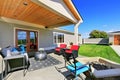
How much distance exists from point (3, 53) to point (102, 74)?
3955 mm

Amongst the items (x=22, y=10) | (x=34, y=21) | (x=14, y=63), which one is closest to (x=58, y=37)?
(x=34, y=21)

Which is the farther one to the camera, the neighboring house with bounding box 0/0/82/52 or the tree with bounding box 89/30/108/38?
the tree with bounding box 89/30/108/38

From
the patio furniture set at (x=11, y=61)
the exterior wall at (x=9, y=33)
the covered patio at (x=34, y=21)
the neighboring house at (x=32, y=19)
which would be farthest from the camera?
the exterior wall at (x=9, y=33)

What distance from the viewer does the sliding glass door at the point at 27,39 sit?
8.64 metres

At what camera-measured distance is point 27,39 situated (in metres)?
9.33

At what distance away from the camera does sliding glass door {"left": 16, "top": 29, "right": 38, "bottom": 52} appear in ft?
28.4

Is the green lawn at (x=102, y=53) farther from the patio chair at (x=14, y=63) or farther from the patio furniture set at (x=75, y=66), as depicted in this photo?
the patio chair at (x=14, y=63)

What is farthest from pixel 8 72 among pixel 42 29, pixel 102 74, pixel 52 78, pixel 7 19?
pixel 42 29

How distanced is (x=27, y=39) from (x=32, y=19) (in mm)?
2394

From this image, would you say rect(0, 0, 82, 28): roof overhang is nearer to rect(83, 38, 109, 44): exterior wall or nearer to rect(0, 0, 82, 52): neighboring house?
rect(0, 0, 82, 52): neighboring house

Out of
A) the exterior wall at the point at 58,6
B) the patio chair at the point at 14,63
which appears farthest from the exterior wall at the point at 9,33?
the exterior wall at the point at 58,6

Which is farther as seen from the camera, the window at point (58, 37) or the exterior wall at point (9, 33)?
the window at point (58, 37)

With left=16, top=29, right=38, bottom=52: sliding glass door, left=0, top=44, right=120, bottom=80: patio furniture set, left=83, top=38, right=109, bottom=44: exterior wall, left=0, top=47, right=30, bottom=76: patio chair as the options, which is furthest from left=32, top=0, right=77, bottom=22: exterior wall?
left=83, top=38, right=109, bottom=44: exterior wall

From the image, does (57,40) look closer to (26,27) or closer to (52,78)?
(26,27)
